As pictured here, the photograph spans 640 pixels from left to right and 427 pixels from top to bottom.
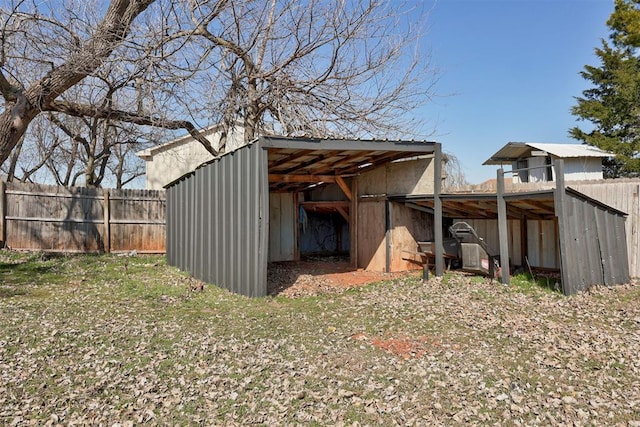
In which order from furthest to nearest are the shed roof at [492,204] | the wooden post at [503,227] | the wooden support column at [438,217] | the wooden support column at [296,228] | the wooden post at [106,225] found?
the wooden support column at [296,228]
the wooden post at [106,225]
the wooden support column at [438,217]
the wooden post at [503,227]
the shed roof at [492,204]

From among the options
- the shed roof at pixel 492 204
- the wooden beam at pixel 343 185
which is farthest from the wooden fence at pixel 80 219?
the shed roof at pixel 492 204

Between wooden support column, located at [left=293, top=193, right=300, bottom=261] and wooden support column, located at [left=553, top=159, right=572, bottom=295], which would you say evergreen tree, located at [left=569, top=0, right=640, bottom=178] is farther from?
wooden support column, located at [left=293, top=193, right=300, bottom=261]

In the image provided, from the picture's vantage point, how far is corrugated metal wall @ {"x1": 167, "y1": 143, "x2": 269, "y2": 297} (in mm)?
7008

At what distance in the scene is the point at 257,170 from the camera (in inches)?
274

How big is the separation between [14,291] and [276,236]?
7196 millimetres

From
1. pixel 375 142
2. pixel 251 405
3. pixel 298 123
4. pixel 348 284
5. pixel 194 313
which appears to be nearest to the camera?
pixel 251 405

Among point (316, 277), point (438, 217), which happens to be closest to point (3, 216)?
point (316, 277)

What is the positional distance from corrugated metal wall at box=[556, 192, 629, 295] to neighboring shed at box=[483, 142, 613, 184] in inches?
287

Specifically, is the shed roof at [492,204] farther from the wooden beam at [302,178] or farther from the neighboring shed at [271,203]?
the wooden beam at [302,178]

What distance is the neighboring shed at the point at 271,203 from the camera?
7.14 meters

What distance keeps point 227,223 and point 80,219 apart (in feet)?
20.1

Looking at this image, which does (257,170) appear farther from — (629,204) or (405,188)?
(629,204)

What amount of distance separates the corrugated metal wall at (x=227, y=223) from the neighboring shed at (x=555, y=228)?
391cm

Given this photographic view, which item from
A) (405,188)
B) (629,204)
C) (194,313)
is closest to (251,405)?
(194,313)
